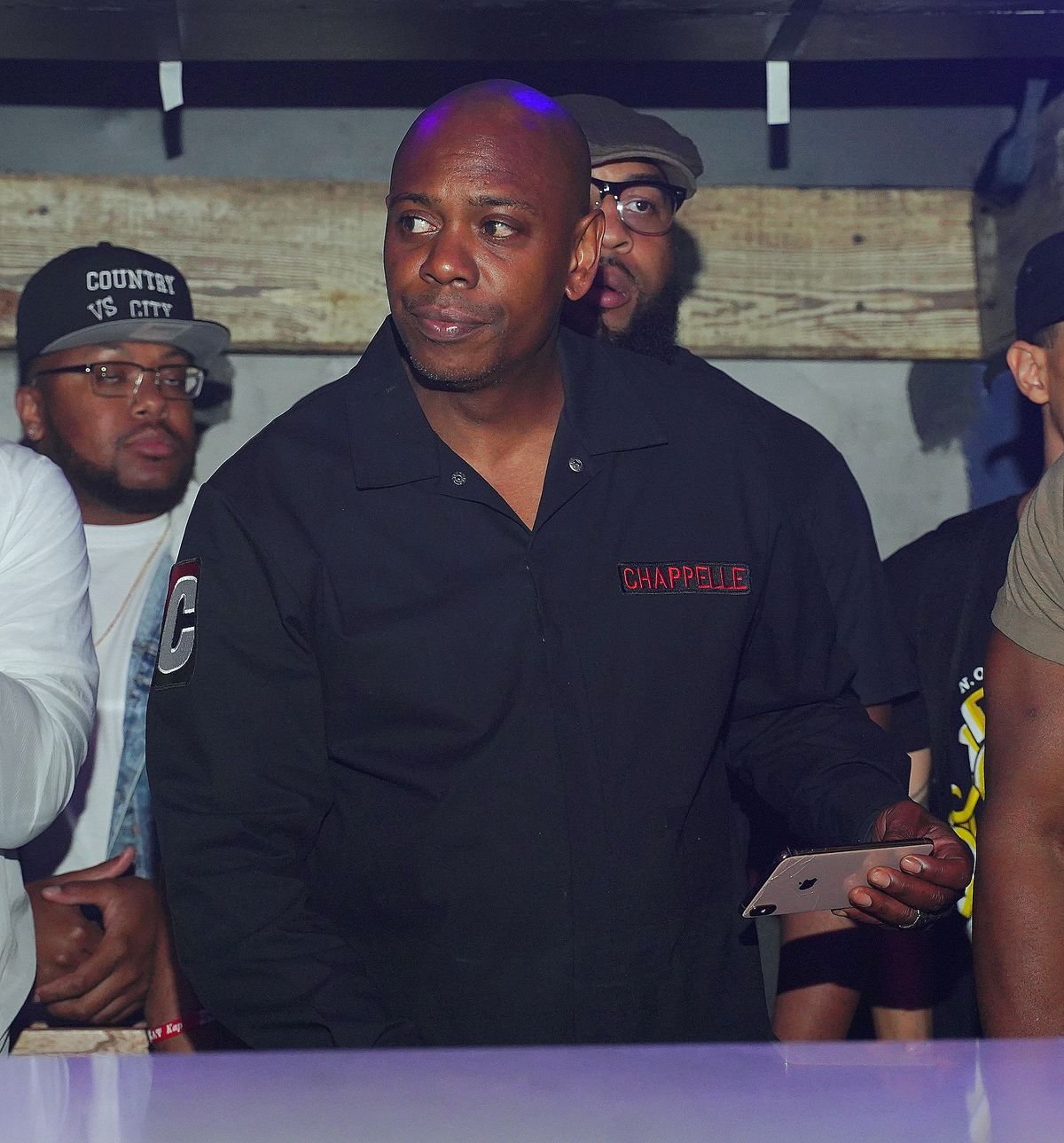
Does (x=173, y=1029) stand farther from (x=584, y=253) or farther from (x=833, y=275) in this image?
(x=833, y=275)

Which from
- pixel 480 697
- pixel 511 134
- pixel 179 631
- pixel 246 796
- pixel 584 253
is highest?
pixel 511 134

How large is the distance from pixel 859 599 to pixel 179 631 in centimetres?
122

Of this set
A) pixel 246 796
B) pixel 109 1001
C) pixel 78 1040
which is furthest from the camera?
pixel 109 1001

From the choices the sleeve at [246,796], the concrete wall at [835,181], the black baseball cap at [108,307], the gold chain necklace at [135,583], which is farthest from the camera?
the concrete wall at [835,181]

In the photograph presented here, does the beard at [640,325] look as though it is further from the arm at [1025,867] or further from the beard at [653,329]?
the arm at [1025,867]

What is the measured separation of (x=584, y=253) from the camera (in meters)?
2.18

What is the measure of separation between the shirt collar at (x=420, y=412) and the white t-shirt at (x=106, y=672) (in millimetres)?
874

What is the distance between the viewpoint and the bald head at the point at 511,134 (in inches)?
80.1

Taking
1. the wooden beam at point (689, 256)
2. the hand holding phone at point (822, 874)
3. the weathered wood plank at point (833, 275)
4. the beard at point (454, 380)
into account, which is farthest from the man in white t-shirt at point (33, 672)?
the weathered wood plank at point (833, 275)

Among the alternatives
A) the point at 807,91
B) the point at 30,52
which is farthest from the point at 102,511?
the point at 807,91

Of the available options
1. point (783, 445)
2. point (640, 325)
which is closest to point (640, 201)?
point (640, 325)

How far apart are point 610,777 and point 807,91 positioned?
2.65 metres

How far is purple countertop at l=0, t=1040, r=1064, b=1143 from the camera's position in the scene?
729 millimetres

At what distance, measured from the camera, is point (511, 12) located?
3014 millimetres
